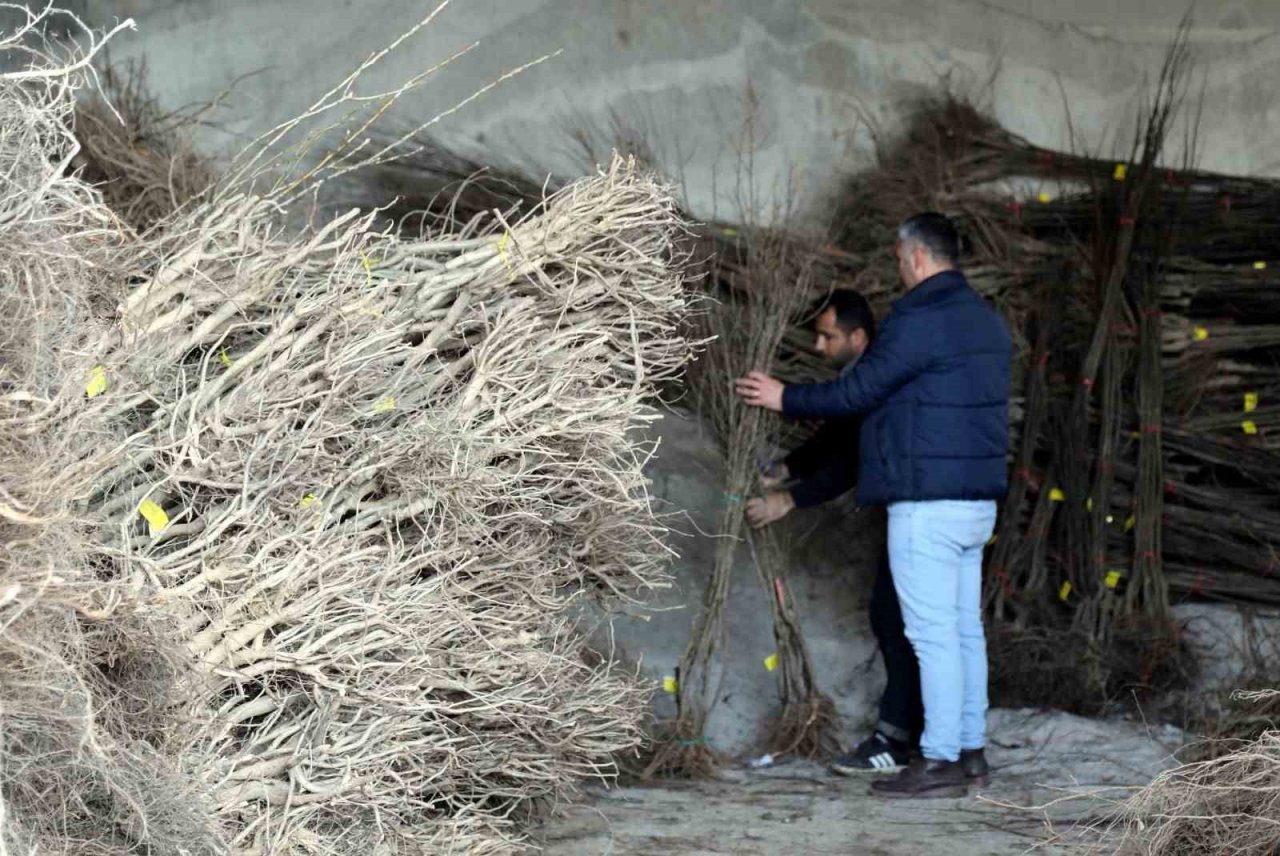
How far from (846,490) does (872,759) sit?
2.48 ft

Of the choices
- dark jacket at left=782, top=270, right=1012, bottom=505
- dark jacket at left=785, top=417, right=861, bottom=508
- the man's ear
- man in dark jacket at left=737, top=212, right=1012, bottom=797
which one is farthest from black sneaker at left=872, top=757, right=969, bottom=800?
the man's ear

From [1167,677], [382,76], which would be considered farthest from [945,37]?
[1167,677]

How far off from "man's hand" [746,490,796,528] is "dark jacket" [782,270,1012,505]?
0.96ft

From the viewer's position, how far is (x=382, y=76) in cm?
553

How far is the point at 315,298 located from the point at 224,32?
2.98m

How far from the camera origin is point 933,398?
4035mm

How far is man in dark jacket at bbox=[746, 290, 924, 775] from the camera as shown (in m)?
4.23

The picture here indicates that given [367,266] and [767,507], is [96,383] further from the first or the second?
[767,507]

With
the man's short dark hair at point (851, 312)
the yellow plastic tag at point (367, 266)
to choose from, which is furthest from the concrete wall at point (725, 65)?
the yellow plastic tag at point (367, 266)

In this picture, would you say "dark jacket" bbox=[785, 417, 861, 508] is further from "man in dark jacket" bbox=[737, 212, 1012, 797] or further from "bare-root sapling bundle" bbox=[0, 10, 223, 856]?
Result: "bare-root sapling bundle" bbox=[0, 10, 223, 856]

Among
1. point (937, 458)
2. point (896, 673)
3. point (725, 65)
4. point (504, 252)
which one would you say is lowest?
point (896, 673)

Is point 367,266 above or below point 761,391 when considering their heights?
above

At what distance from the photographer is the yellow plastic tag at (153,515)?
2.57m

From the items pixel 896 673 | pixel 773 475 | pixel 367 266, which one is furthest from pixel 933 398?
pixel 367 266
